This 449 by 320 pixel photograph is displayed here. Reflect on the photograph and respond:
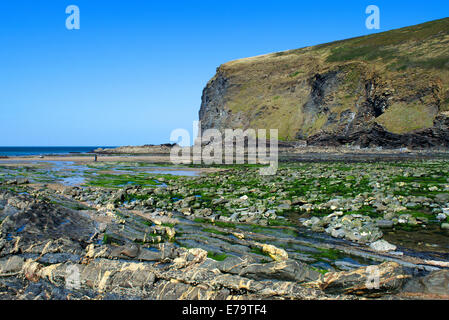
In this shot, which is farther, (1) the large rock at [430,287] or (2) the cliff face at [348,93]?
(2) the cliff face at [348,93]

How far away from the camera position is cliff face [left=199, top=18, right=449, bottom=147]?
219ft

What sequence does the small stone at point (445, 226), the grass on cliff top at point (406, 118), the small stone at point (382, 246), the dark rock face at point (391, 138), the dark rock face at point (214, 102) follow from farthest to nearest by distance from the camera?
the dark rock face at point (214, 102) < the grass on cliff top at point (406, 118) < the dark rock face at point (391, 138) < the small stone at point (445, 226) < the small stone at point (382, 246)

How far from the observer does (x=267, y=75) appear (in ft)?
367

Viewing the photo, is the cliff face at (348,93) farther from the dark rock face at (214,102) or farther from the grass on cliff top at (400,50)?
the dark rock face at (214,102)

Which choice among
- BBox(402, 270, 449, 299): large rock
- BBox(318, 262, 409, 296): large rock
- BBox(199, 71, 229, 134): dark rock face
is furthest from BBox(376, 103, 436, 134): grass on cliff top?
BBox(318, 262, 409, 296): large rock

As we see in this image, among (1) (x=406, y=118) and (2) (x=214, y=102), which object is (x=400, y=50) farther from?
(2) (x=214, y=102)

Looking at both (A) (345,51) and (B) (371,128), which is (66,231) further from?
(A) (345,51)

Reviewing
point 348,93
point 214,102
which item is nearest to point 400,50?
point 348,93

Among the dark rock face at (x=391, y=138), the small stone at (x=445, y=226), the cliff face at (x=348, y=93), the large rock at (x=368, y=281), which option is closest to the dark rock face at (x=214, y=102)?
the cliff face at (x=348, y=93)

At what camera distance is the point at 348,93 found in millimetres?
83938

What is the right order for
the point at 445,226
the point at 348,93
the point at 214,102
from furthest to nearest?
the point at 214,102 → the point at 348,93 → the point at 445,226

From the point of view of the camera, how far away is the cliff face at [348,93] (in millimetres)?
66625
